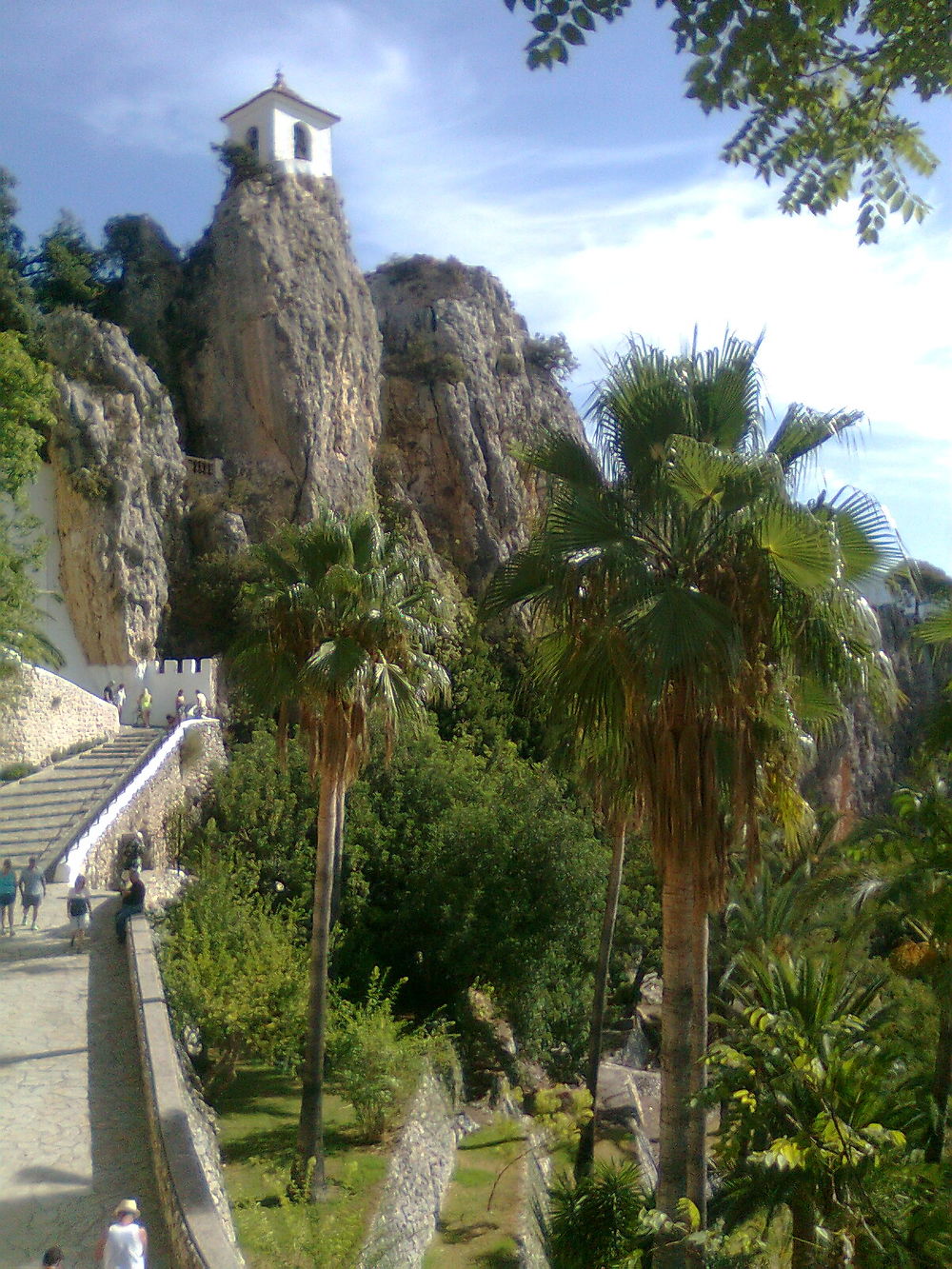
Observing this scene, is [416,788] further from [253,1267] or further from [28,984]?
[253,1267]

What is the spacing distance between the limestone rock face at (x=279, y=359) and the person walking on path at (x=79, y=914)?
85.2 feet

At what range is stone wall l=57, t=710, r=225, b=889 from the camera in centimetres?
1781

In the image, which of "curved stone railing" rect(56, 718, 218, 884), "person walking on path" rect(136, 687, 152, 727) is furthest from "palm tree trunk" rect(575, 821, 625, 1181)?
"person walking on path" rect(136, 687, 152, 727)

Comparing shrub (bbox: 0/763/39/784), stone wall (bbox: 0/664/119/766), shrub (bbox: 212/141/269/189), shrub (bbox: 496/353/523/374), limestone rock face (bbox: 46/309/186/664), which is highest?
shrub (bbox: 212/141/269/189)

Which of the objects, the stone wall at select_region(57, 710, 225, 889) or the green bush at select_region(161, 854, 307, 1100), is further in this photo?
the stone wall at select_region(57, 710, 225, 889)

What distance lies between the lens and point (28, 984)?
12656 mm

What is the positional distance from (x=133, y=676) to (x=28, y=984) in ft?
→ 72.9

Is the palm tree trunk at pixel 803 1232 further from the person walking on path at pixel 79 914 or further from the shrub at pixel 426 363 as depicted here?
the shrub at pixel 426 363

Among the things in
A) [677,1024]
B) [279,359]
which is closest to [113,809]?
[677,1024]

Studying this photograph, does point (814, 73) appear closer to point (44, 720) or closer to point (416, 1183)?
point (416, 1183)

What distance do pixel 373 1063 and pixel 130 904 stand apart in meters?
4.00

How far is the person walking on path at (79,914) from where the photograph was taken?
13.9 meters

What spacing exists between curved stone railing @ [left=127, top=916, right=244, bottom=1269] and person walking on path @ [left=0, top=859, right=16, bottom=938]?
11.9 ft

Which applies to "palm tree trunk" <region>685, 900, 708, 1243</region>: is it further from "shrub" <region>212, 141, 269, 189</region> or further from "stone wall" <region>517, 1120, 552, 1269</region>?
A: "shrub" <region>212, 141, 269, 189</region>
